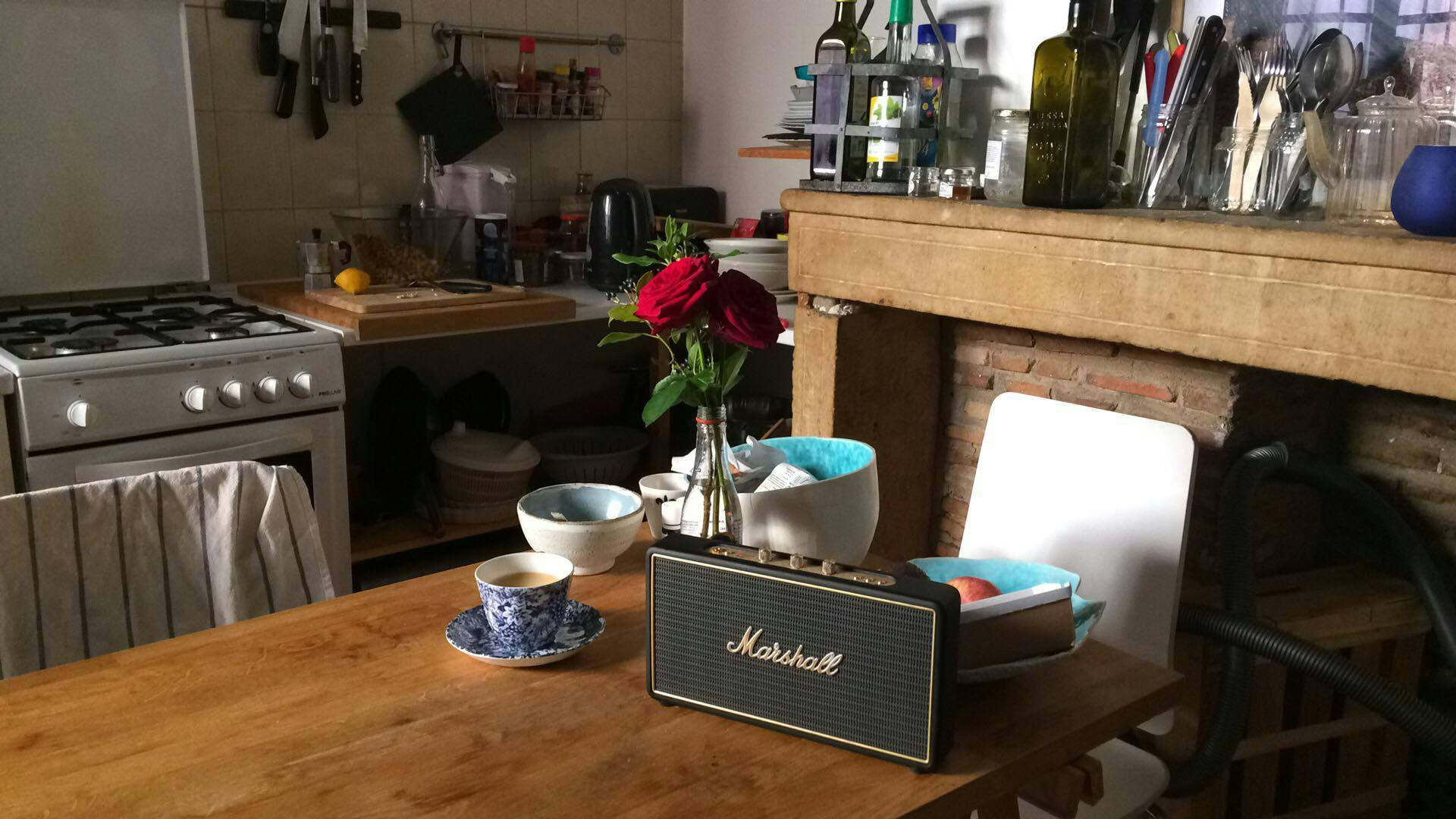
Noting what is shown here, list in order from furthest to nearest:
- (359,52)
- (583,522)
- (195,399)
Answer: (359,52) → (195,399) → (583,522)

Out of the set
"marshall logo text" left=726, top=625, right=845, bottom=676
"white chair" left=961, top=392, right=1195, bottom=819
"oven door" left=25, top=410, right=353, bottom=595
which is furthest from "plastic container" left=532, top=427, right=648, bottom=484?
"marshall logo text" left=726, top=625, right=845, bottom=676

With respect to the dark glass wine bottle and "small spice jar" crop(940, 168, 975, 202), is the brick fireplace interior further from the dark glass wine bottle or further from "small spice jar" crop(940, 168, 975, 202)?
the dark glass wine bottle

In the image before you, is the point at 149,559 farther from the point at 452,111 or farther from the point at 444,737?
the point at 452,111

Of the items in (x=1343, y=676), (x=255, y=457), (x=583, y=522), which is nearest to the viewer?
(x=583, y=522)

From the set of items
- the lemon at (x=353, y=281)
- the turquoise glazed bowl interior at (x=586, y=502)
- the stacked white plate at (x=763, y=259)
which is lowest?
the turquoise glazed bowl interior at (x=586, y=502)

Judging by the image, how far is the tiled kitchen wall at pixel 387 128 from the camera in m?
2.89

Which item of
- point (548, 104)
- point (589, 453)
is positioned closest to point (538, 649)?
point (589, 453)

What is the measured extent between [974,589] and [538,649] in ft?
1.49

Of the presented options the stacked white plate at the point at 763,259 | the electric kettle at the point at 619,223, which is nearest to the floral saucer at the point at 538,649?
the stacked white plate at the point at 763,259

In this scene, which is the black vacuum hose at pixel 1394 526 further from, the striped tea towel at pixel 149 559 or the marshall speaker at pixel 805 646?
the striped tea towel at pixel 149 559

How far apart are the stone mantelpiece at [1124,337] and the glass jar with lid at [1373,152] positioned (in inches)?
3.3

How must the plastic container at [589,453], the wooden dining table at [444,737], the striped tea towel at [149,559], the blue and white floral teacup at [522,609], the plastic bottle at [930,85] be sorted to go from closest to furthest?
the wooden dining table at [444,737] < the blue and white floral teacup at [522,609] < the striped tea towel at [149,559] < the plastic bottle at [930,85] < the plastic container at [589,453]

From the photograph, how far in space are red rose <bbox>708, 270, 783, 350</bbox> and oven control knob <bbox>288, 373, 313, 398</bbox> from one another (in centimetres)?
150

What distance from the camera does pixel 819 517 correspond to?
127cm
